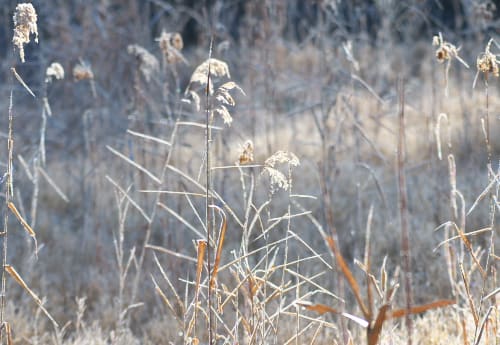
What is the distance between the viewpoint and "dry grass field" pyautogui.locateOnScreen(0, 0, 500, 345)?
1607 millimetres

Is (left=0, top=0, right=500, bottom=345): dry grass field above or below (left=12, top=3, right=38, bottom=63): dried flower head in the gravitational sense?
below

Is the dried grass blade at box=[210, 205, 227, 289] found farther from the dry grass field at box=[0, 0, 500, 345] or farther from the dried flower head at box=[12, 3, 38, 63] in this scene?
the dried flower head at box=[12, 3, 38, 63]

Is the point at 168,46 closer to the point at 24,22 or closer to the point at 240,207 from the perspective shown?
the point at 24,22

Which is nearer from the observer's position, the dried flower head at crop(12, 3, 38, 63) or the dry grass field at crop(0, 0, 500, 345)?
the dried flower head at crop(12, 3, 38, 63)

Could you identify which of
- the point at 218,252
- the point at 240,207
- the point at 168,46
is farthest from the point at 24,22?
the point at 240,207

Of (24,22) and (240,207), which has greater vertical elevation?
(24,22)

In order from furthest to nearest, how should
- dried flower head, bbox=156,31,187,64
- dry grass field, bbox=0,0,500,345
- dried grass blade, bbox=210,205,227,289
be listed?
dried flower head, bbox=156,31,187,64
dry grass field, bbox=0,0,500,345
dried grass blade, bbox=210,205,227,289

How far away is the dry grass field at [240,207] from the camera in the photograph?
5.27 feet

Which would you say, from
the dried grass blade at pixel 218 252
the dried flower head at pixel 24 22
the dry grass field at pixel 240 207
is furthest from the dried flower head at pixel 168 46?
the dried grass blade at pixel 218 252

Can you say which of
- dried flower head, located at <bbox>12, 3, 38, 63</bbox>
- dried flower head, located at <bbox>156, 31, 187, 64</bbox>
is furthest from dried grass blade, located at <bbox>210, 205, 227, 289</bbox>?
dried flower head, located at <bbox>156, 31, 187, 64</bbox>

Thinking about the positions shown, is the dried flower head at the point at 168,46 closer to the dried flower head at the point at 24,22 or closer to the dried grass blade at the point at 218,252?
the dried flower head at the point at 24,22

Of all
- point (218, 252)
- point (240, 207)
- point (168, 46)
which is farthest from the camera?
point (240, 207)

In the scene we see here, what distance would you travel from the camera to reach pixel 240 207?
4.08 m

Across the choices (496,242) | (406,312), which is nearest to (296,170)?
(496,242)
